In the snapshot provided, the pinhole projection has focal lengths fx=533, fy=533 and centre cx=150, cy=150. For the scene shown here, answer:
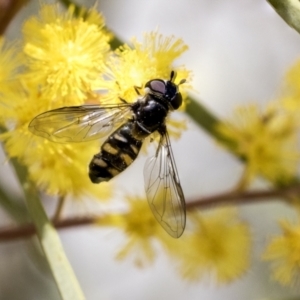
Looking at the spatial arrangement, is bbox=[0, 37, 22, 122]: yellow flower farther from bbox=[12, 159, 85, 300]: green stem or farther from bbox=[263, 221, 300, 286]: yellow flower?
bbox=[263, 221, 300, 286]: yellow flower

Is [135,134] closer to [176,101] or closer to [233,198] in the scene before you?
[176,101]

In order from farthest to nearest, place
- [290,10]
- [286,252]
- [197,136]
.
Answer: [197,136] → [286,252] → [290,10]

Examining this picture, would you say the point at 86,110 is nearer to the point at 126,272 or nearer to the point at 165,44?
the point at 165,44

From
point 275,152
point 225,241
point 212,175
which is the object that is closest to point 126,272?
point 212,175

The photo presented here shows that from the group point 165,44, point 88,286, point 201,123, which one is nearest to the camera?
point 165,44

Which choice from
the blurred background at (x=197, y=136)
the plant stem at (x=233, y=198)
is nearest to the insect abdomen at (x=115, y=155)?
the plant stem at (x=233, y=198)

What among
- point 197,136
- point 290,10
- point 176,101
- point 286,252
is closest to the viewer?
point 290,10

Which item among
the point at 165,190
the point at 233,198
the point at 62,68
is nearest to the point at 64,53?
the point at 62,68
